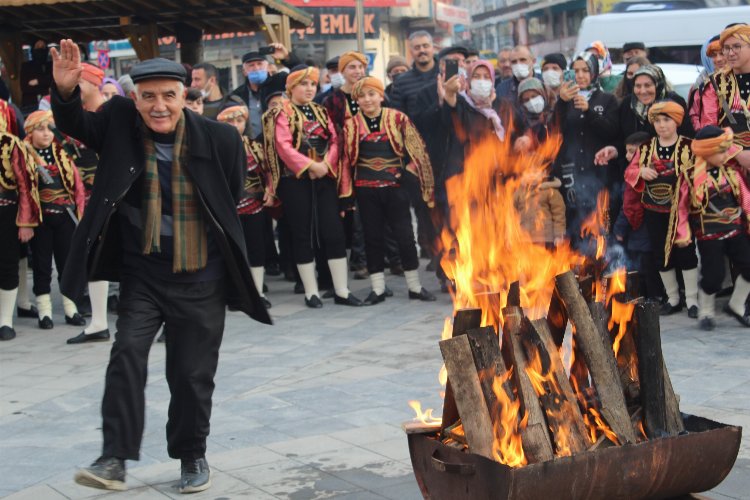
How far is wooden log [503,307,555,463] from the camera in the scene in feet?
13.1

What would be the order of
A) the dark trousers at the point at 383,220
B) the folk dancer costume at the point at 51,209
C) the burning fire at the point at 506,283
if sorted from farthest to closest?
the dark trousers at the point at 383,220 → the folk dancer costume at the point at 51,209 → the burning fire at the point at 506,283

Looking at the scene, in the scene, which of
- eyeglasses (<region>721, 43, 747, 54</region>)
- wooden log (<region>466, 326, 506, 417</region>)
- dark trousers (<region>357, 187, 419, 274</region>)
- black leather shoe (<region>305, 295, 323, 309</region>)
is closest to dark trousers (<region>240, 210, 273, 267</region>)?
black leather shoe (<region>305, 295, 323, 309</region>)

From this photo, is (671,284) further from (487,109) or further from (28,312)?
(28,312)

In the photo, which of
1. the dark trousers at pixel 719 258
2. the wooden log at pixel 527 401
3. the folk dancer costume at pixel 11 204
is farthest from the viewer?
the folk dancer costume at pixel 11 204

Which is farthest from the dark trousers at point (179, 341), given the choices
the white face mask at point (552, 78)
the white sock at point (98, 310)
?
the white face mask at point (552, 78)

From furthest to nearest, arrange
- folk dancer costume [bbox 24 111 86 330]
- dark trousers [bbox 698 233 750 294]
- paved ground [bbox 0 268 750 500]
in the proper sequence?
1. folk dancer costume [bbox 24 111 86 330]
2. dark trousers [bbox 698 233 750 294]
3. paved ground [bbox 0 268 750 500]

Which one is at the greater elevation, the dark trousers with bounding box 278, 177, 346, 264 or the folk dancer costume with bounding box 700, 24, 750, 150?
the folk dancer costume with bounding box 700, 24, 750, 150

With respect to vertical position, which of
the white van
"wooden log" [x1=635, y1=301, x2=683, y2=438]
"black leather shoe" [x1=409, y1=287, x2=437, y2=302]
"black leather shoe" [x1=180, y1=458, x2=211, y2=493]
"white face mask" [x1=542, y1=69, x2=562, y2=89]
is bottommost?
"black leather shoe" [x1=409, y1=287, x2=437, y2=302]

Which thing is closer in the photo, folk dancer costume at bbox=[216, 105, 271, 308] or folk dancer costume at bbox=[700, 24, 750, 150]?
folk dancer costume at bbox=[700, 24, 750, 150]

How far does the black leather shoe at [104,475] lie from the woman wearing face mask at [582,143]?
243 inches

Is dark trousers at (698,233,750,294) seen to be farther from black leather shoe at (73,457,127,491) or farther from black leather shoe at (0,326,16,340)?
black leather shoe at (0,326,16,340)

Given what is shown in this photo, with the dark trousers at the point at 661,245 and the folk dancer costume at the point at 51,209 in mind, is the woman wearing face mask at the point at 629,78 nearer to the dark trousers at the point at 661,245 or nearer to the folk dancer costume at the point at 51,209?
the dark trousers at the point at 661,245

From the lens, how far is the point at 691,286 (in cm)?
907

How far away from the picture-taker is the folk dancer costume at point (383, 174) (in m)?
10.3
